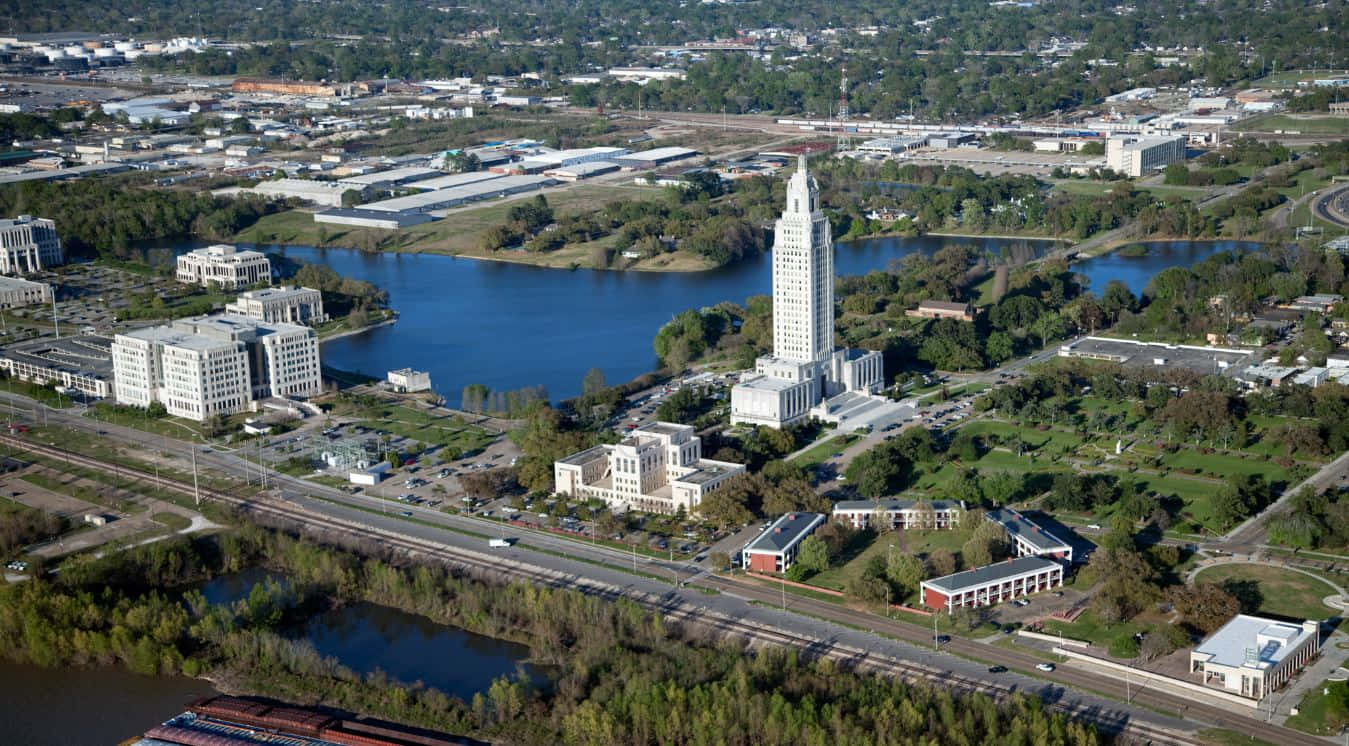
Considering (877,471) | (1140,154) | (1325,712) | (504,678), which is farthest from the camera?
(1140,154)

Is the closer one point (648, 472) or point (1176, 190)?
point (648, 472)

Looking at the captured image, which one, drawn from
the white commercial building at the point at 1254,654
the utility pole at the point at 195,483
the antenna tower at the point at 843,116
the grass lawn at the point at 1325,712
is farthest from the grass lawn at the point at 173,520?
the antenna tower at the point at 843,116

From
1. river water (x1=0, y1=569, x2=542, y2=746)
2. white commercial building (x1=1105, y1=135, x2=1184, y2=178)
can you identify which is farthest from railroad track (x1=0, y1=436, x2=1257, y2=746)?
white commercial building (x1=1105, y1=135, x2=1184, y2=178)

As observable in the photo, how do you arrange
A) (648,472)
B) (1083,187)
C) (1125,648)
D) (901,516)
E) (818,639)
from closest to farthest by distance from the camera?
1. (1125,648)
2. (818,639)
3. (901,516)
4. (648,472)
5. (1083,187)

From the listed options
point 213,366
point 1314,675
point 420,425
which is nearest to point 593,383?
point 420,425

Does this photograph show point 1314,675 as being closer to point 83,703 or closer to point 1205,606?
point 1205,606

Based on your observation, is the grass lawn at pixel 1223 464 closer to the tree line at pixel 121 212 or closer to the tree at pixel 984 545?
the tree at pixel 984 545

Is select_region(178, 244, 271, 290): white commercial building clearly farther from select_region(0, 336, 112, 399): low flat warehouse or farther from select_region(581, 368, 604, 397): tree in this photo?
select_region(581, 368, 604, 397): tree

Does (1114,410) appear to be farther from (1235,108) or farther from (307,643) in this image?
(1235,108)
